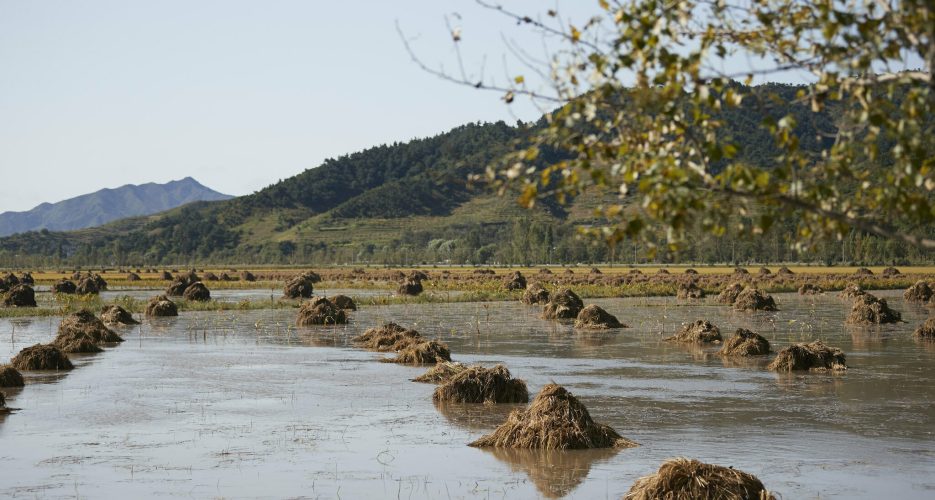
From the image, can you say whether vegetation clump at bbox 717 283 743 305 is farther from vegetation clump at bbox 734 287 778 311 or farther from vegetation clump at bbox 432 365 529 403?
vegetation clump at bbox 432 365 529 403

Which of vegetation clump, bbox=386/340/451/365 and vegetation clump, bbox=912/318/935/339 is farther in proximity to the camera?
vegetation clump, bbox=912/318/935/339

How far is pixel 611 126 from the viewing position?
30.0 feet

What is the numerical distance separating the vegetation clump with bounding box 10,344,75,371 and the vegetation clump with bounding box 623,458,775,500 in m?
20.5

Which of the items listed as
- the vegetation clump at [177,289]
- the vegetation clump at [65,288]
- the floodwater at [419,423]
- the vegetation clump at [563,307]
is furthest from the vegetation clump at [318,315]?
the vegetation clump at [65,288]

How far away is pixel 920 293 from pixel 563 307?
1009 inches

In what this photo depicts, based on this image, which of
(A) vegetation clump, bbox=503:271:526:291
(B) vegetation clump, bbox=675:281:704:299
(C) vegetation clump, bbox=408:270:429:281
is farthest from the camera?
(C) vegetation clump, bbox=408:270:429:281

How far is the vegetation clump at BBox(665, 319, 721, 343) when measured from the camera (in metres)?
36.0

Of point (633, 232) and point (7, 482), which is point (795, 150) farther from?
point (7, 482)

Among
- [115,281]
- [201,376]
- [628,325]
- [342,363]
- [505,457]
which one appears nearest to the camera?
[505,457]

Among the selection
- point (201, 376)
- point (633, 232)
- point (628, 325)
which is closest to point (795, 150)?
point (633, 232)

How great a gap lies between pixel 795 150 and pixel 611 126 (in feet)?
4.95

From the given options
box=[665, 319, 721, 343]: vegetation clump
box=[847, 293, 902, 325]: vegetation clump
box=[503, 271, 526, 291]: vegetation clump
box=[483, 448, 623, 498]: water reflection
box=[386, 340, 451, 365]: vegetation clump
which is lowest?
box=[483, 448, 623, 498]: water reflection

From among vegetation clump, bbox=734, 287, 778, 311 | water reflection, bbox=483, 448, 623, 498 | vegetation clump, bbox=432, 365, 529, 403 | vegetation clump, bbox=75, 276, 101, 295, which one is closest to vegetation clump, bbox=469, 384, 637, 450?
water reflection, bbox=483, 448, 623, 498

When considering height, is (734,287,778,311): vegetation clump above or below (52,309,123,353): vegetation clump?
above
